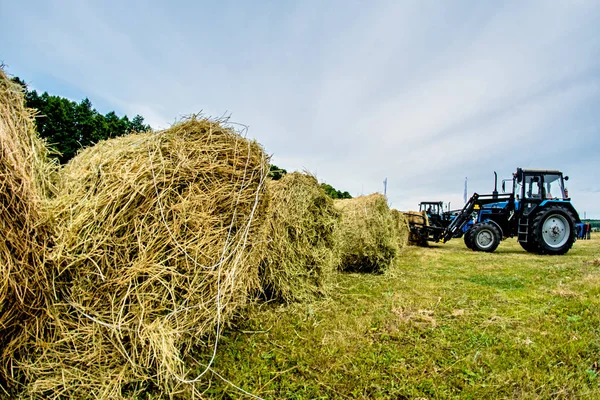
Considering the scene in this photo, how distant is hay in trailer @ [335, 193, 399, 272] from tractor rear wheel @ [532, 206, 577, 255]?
6.21 meters

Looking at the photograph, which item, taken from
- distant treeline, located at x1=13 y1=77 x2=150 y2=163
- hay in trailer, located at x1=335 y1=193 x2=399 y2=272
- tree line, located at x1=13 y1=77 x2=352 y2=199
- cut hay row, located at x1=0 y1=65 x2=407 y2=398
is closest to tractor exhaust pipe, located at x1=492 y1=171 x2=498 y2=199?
hay in trailer, located at x1=335 y1=193 x2=399 y2=272

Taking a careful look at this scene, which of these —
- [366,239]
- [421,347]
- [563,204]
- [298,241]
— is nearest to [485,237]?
[563,204]

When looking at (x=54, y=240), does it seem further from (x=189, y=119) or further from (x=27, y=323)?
(x=189, y=119)

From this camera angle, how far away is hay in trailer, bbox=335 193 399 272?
633 centimetres

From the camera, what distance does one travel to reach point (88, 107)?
23000mm

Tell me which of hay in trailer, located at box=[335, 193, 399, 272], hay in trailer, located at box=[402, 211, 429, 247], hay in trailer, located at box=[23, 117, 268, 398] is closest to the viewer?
hay in trailer, located at box=[23, 117, 268, 398]

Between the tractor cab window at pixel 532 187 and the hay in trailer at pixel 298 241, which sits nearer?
the hay in trailer at pixel 298 241

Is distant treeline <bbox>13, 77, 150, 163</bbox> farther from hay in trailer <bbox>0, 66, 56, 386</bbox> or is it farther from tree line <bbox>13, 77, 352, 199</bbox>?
hay in trailer <bbox>0, 66, 56, 386</bbox>

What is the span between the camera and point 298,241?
429cm

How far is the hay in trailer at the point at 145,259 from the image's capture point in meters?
1.90

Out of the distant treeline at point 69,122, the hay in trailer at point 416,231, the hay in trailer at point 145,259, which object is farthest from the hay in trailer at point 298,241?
the distant treeline at point 69,122

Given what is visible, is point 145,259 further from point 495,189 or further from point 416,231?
point 495,189

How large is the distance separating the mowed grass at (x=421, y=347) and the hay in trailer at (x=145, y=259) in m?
0.49

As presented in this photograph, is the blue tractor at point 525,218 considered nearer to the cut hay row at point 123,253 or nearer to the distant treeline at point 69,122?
the cut hay row at point 123,253
